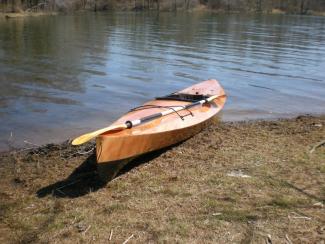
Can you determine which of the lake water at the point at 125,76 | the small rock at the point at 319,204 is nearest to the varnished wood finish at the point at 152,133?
the lake water at the point at 125,76

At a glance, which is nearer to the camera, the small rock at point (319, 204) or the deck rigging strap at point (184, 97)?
the small rock at point (319, 204)

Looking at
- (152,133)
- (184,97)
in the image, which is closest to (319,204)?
(152,133)

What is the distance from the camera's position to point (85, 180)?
6.10 metres

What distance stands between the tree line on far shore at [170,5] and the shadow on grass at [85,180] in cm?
4066

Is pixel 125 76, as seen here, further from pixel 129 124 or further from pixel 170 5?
pixel 170 5

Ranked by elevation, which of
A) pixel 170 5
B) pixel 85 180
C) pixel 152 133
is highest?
pixel 170 5

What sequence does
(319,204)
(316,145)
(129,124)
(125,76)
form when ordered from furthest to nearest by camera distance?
(125,76) < (316,145) < (129,124) < (319,204)

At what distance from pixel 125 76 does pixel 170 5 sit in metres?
51.7

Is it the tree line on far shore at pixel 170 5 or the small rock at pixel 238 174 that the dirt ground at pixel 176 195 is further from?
the tree line on far shore at pixel 170 5

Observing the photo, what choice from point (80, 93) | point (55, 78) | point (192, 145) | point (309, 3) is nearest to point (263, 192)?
point (192, 145)

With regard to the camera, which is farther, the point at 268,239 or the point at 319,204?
the point at 319,204

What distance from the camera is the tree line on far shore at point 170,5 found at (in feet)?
157

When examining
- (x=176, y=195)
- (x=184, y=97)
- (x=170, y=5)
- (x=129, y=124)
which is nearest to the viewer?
(x=176, y=195)

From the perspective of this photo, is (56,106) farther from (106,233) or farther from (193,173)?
(106,233)
